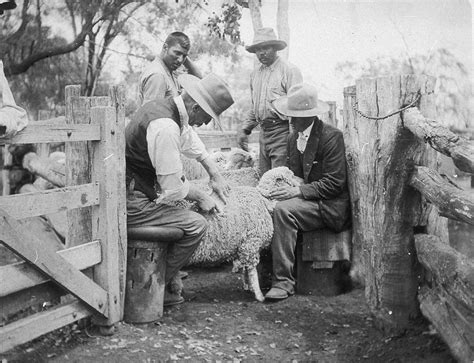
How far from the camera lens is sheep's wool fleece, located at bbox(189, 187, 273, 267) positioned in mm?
4895

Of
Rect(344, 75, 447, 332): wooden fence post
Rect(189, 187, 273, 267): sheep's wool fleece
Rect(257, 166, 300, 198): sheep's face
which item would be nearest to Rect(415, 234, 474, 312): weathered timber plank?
Rect(344, 75, 447, 332): wooden fence post

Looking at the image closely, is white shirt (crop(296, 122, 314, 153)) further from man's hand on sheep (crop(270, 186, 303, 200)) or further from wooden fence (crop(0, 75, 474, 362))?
wooden fence (crop(0, 75, 474, 362))

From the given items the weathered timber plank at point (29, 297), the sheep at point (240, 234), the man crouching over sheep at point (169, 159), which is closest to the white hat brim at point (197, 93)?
the man crouching over sheep at point (169, 159)

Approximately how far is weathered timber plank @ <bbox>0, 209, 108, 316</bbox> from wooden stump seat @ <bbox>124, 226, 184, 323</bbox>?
1.13ft

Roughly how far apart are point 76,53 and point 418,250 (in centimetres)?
1014

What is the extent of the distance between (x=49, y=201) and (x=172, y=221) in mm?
1160

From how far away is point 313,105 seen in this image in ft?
17.6

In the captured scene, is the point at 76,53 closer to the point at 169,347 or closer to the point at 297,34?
the point at 297,34

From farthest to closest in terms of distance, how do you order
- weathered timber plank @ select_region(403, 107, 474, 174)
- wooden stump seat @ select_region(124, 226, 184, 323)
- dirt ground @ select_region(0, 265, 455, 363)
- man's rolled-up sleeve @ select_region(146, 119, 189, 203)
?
wooden stump seat @ select_region(124, 226, 184, 323) < man's rolled-up sleeve @ select_region(146, 119, 189, 203) < dirt ground @ select_region(0, 265, 455, 363) < weathered timber plank @ select_region(403, 107, 474, 174)

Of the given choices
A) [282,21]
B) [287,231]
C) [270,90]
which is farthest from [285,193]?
[282,21]

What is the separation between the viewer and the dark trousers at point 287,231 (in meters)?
5.29

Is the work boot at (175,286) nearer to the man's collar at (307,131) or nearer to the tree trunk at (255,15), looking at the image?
the man's collar at (307,131)

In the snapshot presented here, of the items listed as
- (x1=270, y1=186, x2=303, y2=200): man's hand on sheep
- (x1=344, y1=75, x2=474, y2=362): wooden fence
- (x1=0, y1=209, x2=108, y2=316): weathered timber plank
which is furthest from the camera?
(x1=270, y1=186, x2=303, y2=200): man's hand on sheep

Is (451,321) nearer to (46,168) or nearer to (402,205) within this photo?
(402,205)
